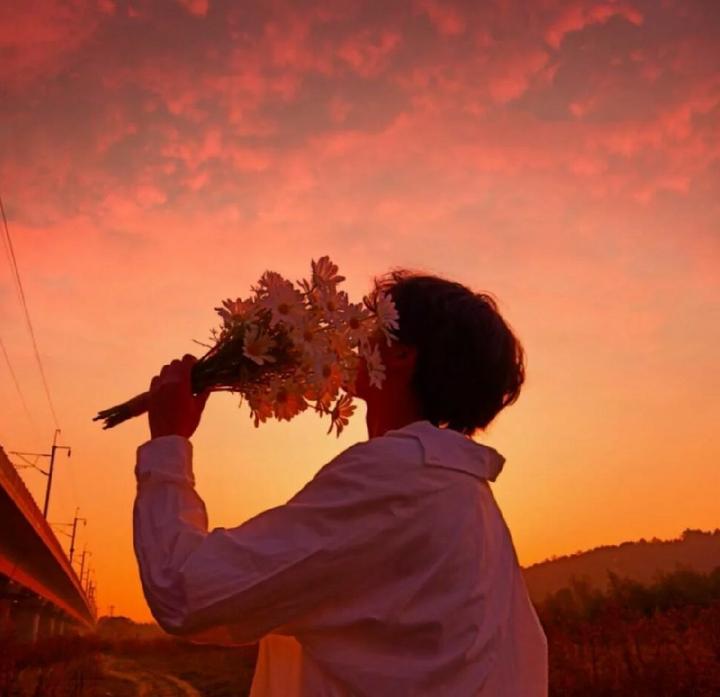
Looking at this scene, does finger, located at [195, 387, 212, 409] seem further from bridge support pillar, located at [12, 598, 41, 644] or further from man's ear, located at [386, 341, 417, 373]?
bridge support pillar, located at [12, 598, 41, 644]

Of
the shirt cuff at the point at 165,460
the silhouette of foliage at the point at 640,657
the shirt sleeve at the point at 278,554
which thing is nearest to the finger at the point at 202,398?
the shirt cuff at the point at 165,460

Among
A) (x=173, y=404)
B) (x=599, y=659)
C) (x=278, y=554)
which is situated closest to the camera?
(x=278, y=554)

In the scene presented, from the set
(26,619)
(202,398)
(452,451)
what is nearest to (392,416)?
(452,451)

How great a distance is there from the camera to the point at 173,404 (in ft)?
6.44

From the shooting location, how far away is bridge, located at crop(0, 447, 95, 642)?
48.5 feet

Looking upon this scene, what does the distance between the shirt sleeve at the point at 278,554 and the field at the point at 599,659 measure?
9.93 metres

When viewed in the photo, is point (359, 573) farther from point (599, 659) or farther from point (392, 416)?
point (599, 659)

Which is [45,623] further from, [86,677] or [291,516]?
[291,516]

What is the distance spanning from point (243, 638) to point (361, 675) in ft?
0.80

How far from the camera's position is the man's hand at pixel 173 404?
193 cm

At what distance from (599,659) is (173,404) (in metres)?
12.0

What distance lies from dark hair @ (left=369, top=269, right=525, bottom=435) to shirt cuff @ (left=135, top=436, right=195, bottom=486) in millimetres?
638

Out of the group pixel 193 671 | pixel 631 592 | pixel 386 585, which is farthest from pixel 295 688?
pixel 193 671

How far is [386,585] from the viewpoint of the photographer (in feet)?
5.29
